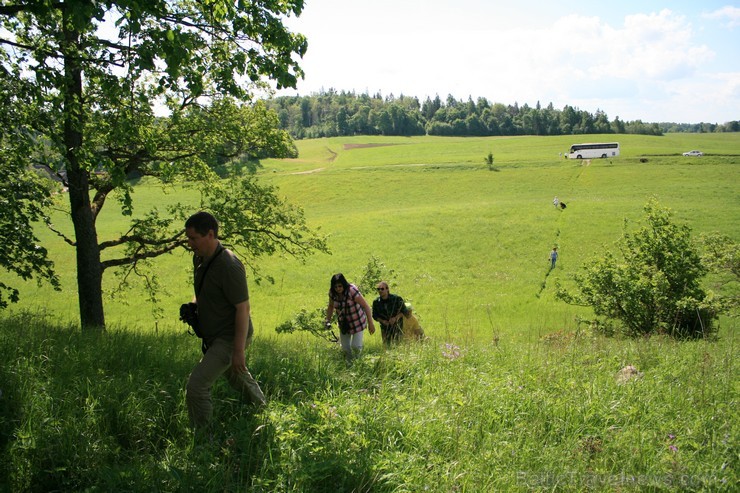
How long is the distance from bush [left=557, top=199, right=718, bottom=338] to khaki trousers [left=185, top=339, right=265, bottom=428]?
13.4m

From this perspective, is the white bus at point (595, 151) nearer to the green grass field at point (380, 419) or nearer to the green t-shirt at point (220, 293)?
the green grass field at point (380, 419)

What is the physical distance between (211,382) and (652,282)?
14736 millimetres

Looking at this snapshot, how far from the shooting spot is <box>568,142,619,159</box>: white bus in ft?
248

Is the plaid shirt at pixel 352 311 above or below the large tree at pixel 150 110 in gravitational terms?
below

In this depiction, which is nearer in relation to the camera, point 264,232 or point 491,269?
point 264,232

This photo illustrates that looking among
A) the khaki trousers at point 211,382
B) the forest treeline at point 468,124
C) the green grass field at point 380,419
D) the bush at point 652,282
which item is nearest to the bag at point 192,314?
the khaki trousers at point 211,382

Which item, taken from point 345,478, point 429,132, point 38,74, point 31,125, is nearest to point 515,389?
point 345,478

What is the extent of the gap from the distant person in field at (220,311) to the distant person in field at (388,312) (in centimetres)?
467

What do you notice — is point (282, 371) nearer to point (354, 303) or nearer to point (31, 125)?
point (354, 303)

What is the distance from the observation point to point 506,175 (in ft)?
207

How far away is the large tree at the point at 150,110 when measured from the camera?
19.6ft

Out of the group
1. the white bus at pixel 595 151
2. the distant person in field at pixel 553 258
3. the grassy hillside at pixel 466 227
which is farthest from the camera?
the white bus at pixel 595 151

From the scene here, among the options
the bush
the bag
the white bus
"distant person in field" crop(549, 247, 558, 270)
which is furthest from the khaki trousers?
the white bus

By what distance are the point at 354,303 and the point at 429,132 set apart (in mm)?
152813
